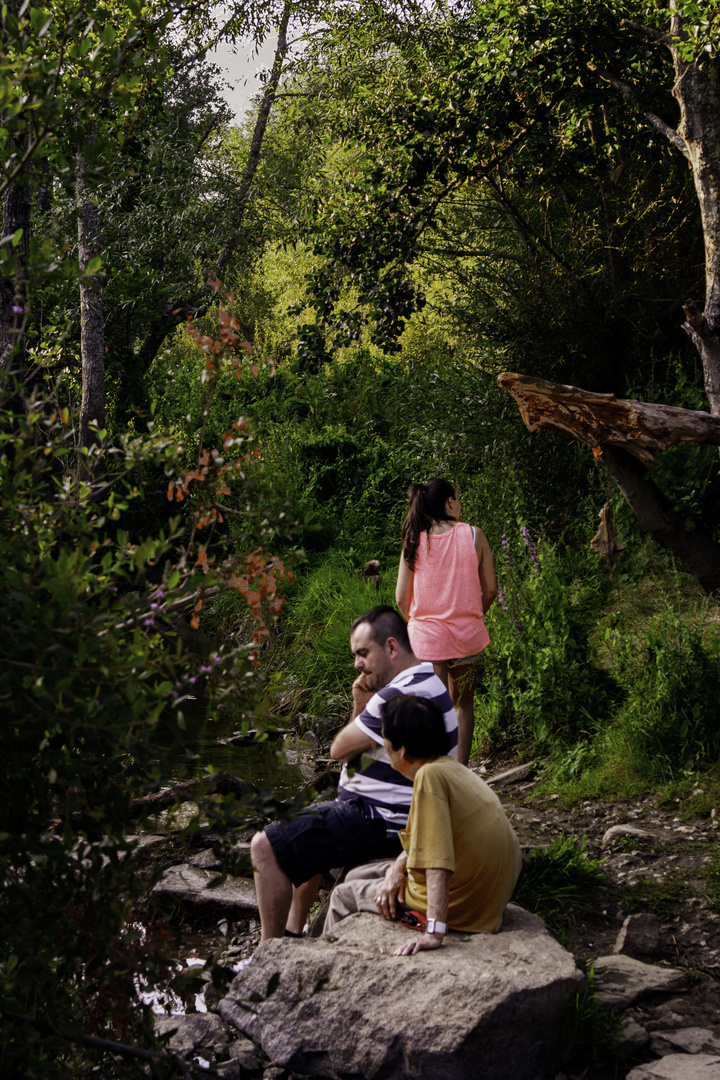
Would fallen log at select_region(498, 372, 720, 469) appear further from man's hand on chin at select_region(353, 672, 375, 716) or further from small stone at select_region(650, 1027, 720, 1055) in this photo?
small stone at select_region(650, 1027, 720, 1055)

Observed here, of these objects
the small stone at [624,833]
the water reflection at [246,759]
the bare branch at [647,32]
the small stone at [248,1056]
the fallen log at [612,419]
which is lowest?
the water reflection at [246,759]

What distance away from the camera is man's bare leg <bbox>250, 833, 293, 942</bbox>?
3.75 meters

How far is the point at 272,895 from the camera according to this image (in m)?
3.75

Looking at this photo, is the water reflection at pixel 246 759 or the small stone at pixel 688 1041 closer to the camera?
the small stone at pixel 688 1041

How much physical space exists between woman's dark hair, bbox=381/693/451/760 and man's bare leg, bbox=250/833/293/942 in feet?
2.73

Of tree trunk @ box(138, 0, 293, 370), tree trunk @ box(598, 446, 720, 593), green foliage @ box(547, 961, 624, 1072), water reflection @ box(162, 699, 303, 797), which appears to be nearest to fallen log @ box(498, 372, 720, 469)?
tree trunk @ box(598, 446, 720, 593)

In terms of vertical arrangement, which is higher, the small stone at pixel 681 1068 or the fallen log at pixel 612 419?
the fallen log at pixel 612 419

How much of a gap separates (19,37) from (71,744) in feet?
5.48

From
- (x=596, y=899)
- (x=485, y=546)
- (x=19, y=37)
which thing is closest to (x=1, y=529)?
(x=19, y=37)

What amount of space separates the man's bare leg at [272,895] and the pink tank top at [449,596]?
1.94 metres

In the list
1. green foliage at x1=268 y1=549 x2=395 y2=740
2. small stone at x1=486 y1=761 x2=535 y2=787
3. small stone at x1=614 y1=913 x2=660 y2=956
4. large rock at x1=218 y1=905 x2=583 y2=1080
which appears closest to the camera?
large rock at x1=218 y1=905 x2=583 y2=1080

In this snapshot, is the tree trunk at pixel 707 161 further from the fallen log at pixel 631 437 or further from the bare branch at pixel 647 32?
the fallen log at pixel 631 437

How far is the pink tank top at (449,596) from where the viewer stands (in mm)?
5379

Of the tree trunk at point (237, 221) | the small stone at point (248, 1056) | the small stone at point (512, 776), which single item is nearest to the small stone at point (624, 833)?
the small stone at point (512, 776)
